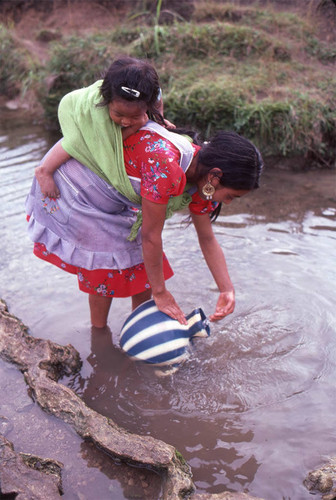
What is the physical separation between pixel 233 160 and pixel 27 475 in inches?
60.4

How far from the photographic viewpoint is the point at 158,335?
2572mm

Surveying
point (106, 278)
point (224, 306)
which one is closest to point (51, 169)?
point (106, 278)

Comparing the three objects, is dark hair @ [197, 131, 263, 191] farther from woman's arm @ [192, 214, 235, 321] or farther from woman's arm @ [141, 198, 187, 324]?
woman's arm @ [192, 214, 235, 321]

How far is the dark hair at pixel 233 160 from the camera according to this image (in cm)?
226

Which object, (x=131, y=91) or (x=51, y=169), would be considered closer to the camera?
(x=131, y=91)

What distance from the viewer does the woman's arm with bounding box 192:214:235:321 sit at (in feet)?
8.89

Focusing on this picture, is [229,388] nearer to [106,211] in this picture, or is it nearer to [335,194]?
[106,211]

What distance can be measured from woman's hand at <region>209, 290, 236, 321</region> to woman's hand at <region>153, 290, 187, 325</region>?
0.19 m

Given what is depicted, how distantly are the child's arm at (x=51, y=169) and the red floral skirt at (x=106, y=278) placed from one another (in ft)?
1.07

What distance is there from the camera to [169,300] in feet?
8.49

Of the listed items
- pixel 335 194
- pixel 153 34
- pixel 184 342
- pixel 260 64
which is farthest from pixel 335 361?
pixel 153 34

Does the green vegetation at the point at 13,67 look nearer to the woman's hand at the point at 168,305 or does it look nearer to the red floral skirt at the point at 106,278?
the red floral skirt at the point at 106,278

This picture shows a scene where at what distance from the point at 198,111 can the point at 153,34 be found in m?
2.04

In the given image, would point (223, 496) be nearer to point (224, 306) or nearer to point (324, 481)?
point (324, 481)
